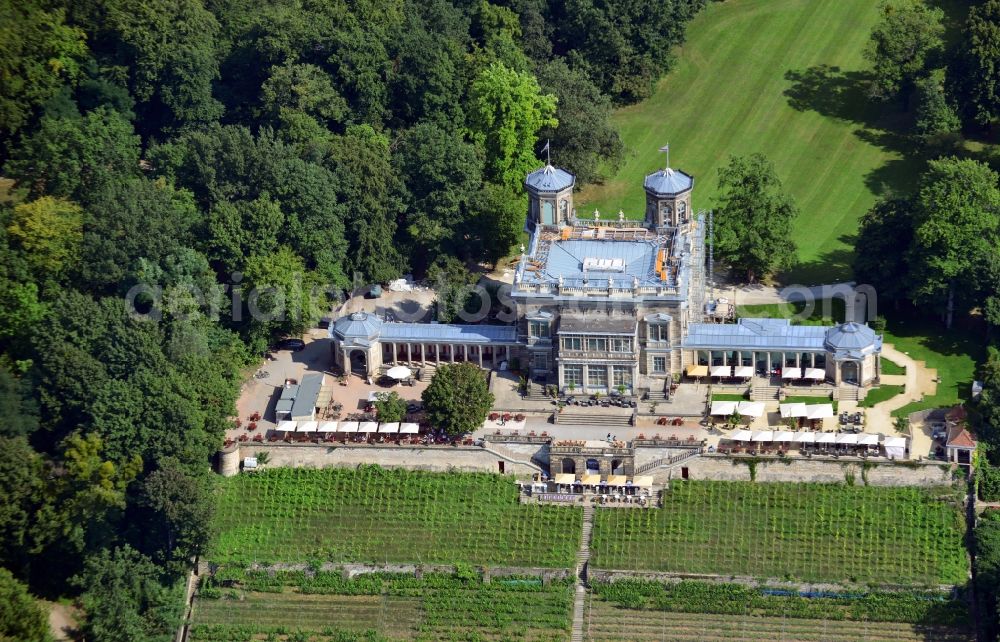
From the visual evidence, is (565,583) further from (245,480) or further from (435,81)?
(435,81)

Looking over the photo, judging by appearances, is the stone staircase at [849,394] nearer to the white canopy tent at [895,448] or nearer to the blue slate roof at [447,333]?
the white canopy tent at [895,448]

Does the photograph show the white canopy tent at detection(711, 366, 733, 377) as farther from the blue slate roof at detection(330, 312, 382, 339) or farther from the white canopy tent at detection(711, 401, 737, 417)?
the blue slate roof at detection(330, 312, 382, 339)

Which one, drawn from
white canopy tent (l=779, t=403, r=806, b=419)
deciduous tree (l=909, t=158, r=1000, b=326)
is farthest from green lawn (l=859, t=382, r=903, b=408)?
deciduous tree (l=909, t=158, r=1000, b=326)

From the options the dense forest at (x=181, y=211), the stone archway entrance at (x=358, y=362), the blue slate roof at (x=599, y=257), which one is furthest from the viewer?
the stone archway entrance at (x=358, y=362)

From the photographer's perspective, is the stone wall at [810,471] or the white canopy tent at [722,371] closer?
the stone wall at [810,471]

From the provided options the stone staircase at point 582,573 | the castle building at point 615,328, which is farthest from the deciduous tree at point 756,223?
the stone staircase at point 582,573

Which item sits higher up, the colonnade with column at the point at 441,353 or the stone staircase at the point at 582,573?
the colonnade with column at the point at 441,353

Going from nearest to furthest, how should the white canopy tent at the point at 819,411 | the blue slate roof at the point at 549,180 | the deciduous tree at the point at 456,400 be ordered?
the deciduous tree at the point at 456,400, the white canopy tent at the point at 819,411, the blue slate roof at the point at 549,180
